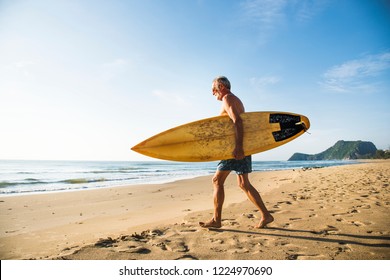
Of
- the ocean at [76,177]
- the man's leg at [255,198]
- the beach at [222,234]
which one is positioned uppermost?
the man's leg at [255,198]

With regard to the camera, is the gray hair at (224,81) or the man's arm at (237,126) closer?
the man's arm at (237,126)

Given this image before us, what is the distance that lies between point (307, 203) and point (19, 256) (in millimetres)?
Result: 4373

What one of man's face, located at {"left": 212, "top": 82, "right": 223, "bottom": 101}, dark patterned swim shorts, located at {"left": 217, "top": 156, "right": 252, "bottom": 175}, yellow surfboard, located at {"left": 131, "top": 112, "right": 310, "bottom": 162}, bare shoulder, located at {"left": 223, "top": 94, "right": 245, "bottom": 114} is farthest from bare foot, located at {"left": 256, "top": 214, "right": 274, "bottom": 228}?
man's face, located at {"left": 212, "top": 82, "right": 223, "bottom": 101}

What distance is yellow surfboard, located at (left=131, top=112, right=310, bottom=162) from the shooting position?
351 centimetres

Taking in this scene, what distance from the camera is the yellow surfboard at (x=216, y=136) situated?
11.5ft

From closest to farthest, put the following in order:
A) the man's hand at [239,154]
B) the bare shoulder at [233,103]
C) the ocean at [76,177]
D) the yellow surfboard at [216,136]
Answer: the man's hand at [239,154] < the bare shoulder at [233,103] < the yellow surfboard at [216,136] < the ocean at [76,177]

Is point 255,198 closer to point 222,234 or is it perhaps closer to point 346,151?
point 222,234

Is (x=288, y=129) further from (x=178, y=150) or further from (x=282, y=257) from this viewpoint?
(x=282, y=257)

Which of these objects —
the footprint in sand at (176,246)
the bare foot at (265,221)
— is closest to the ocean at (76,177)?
the footprint in sand at (176,246)

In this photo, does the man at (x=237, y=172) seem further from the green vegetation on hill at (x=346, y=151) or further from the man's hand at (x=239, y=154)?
the green vegetation on hill at (x=346, y=151)

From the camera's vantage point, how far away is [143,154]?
373 cm

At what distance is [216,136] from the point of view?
3.55m

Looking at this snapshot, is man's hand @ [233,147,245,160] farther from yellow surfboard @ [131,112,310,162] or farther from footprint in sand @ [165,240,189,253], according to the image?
footprint in sand @ [165,240,189,253]
